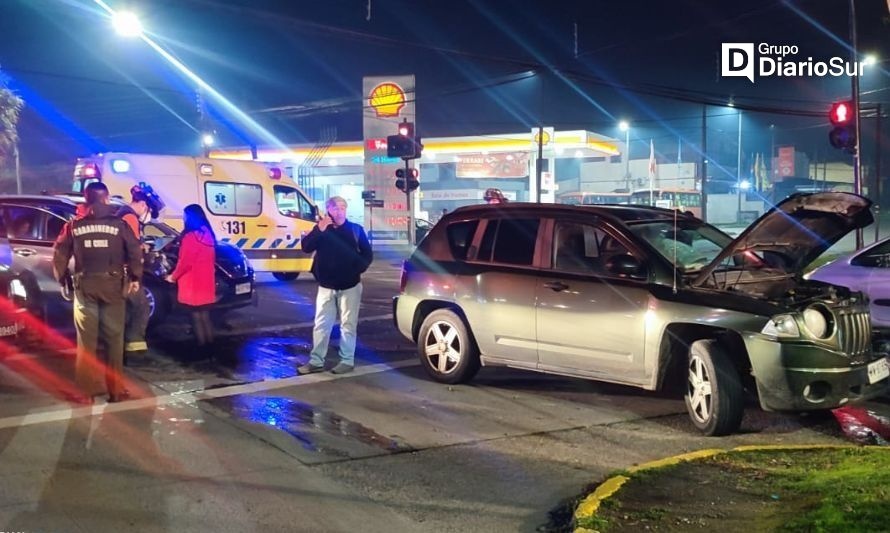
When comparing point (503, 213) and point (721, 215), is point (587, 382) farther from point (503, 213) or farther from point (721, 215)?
point (721, 215)

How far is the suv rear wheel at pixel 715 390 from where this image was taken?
5777 millimetres

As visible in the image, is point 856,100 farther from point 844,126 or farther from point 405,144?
point 405,144

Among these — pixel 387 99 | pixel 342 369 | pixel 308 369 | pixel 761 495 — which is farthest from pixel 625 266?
pixel 387 99

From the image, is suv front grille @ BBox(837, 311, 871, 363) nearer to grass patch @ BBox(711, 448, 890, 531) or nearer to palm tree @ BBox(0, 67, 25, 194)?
grass patch @ BBox(711, 448, 890, 531)

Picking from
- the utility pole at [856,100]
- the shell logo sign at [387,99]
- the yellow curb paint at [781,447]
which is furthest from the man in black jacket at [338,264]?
the shell logo sign at [387,99]

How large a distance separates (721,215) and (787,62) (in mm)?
37018

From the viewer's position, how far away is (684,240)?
6.90m

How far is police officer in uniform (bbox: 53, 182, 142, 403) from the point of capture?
6355 mm

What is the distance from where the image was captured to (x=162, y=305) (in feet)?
32.4

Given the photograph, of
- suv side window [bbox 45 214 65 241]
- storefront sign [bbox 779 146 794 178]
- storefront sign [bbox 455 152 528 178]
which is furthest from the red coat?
storefront sign [bbox 779 146 794 178]

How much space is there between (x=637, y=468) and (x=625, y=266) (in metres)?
1.77

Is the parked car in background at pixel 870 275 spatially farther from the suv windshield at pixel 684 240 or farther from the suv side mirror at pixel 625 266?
the suv side mirror at pixel 625 266

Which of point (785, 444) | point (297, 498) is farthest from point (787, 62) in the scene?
point (297, 498)

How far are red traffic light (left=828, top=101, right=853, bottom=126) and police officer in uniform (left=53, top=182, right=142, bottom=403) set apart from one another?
490 inches
